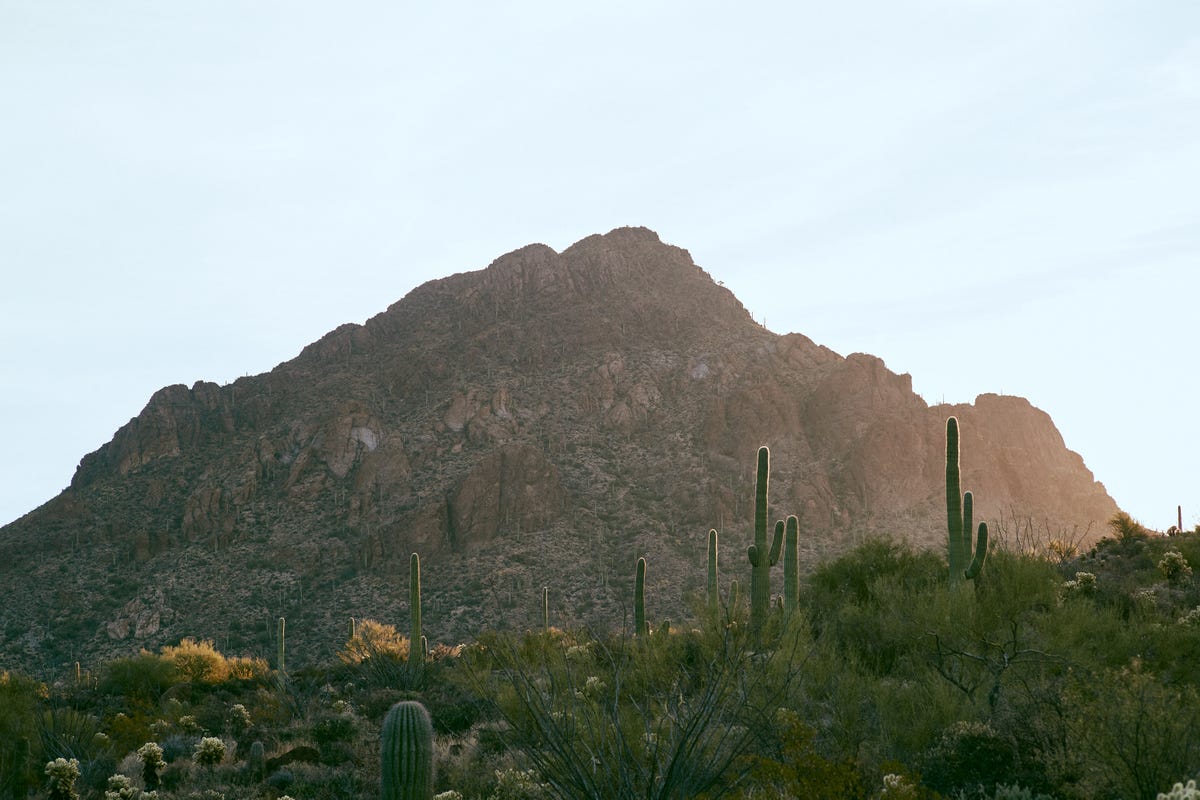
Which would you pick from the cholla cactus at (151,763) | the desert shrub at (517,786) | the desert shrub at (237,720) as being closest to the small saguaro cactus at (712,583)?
the desert shrub at (517,786)

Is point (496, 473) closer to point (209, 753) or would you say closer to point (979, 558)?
point (979, 558)

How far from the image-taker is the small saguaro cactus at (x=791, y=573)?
1861 centimetres

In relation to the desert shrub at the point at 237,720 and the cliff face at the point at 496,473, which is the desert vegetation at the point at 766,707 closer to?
the desert shrub at the point at 237,720

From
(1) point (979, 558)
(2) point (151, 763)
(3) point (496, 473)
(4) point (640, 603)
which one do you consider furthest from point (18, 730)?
(3) point (496, 473)

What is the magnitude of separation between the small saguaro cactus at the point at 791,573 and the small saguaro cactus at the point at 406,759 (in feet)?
A: 28.5

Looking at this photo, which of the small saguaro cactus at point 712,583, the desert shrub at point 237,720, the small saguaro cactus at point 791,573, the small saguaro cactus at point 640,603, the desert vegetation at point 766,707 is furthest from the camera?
the small saguaro cactus at point 640,603

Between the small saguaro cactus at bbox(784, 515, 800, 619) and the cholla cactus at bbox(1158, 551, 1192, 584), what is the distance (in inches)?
265

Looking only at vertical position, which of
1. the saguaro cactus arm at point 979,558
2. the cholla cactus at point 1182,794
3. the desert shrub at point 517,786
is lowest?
the desert shrub at point 517,786

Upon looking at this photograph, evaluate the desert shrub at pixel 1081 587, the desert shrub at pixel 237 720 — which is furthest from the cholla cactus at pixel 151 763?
the desert shrub at pixel 1081 587

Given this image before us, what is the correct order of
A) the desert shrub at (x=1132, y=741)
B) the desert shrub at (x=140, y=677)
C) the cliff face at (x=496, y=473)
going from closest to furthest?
the desert shrub at (x=1132, y=741) < the desert shrub at (x=140, y=677) < the cliff face at (x=496, y=473)

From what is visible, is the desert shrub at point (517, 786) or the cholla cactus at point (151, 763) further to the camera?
the cholla cactus at point (151, 763)

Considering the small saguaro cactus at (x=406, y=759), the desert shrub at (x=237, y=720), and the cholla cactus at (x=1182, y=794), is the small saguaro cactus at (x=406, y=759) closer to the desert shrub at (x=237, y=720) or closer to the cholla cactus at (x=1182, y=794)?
the cholla cactus at (x=1182, y=794)

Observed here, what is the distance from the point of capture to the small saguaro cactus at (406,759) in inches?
356

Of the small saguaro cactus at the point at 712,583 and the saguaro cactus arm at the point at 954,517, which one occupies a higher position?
the saguaro cactus arm at the point at 954,517
